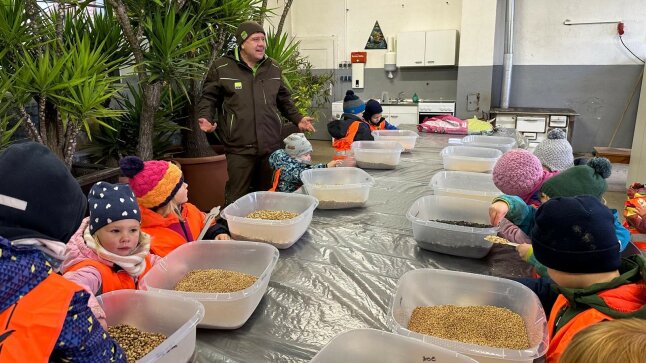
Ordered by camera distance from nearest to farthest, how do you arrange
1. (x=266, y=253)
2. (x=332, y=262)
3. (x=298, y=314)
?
(x=298, y=314) < (x=266, y=253) < (x=332, y=262)

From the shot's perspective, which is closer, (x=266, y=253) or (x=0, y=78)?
(x=266, y=253)

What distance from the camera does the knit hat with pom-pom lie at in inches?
53.4

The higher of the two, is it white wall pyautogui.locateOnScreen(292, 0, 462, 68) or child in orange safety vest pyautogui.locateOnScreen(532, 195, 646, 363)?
white wall pyautogui.locateOnScreen(292, 0, 462, 68)

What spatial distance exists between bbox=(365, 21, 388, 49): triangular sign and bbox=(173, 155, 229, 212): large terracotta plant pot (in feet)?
13.1

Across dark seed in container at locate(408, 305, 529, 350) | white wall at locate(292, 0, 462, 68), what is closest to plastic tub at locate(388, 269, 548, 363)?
dark seed in container at locate(408, 305, 529, 350)

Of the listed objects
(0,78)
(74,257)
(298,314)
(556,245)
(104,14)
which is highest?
(104,14)

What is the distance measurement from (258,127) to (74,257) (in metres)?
1.73

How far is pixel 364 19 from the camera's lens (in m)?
6.88

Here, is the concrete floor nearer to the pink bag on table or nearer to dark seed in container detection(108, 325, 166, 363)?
the pink bag on table

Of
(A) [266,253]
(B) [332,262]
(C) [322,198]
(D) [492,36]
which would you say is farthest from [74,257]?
(D) [492,36]

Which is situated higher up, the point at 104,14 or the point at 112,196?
the point at 104,14

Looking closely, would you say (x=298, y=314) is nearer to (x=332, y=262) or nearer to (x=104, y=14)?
(x=332, y=262)

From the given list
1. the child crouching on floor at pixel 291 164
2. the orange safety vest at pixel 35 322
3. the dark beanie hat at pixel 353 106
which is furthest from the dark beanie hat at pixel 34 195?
the dark beanie hat at pixel 353 106

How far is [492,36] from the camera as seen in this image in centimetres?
576
